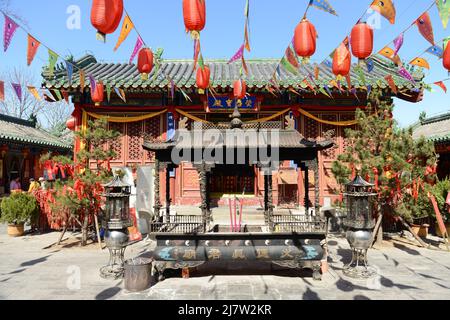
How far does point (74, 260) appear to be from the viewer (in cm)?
814

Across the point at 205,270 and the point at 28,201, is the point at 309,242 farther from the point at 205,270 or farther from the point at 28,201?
the point at 28,201

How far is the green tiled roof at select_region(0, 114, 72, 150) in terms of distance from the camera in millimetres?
16987

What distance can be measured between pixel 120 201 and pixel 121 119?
607 centimetres

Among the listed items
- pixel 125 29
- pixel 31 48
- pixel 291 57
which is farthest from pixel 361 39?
pixel 31 48

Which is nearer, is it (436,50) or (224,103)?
(436,50)

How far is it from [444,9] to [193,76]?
930 centimetres

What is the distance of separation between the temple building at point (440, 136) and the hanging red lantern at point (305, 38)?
583 centimetres

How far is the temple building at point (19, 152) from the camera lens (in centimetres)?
1811

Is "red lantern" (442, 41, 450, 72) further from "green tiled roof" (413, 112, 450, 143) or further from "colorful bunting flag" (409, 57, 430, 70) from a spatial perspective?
"green tiled roof" (413, 112, 450, 143)

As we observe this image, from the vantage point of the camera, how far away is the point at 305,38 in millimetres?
5797

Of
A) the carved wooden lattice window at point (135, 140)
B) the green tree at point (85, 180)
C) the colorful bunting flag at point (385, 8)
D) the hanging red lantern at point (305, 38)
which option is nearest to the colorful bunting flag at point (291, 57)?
the hanging red lantern at point (305, 38)

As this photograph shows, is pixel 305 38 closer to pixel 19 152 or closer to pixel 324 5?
pixel 324 5

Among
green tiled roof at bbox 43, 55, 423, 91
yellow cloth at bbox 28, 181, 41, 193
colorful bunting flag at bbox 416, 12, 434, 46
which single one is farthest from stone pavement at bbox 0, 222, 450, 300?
green tiled roof at bbox 43, 55, 423, 91

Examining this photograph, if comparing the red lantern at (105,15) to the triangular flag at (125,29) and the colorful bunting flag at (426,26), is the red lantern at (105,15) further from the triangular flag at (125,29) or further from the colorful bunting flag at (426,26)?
the colorful bunting flag at (426,26)
